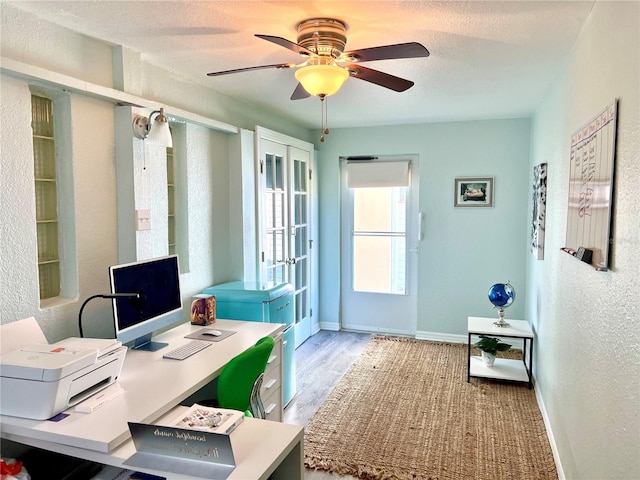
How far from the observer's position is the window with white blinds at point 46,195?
7.41ft

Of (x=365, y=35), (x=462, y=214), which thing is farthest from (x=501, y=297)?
(x=365, y=35)

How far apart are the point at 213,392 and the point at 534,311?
8.79 feet

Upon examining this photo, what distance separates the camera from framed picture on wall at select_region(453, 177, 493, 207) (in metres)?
4.58

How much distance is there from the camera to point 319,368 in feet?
13.3

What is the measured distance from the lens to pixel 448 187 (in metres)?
4.70

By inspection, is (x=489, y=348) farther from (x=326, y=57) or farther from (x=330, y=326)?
(x=326, y=57)

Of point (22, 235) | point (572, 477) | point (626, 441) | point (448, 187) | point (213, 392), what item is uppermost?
point (448, 187)

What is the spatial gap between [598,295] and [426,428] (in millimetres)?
1644

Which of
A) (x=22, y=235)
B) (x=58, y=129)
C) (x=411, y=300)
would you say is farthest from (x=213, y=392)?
(x=411, y=300)

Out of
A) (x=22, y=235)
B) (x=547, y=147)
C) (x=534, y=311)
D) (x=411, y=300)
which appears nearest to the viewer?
(x=22, y=235)

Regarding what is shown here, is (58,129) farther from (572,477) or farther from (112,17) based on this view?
(572,477)

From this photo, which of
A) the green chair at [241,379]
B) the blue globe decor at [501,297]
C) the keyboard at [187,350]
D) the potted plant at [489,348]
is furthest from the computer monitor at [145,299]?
the blue globe decor at [501,297]

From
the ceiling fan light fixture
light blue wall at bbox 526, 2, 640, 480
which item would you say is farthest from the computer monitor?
light blue wall at bbox 526, 2, 640, 480

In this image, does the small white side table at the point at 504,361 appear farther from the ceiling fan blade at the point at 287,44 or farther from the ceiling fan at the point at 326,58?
the ceiling fan blade at the point at 287,44
